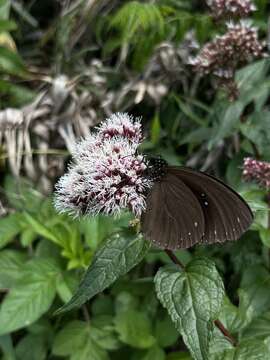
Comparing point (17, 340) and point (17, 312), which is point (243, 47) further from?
point (17, 340)

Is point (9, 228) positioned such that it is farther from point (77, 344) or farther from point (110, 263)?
point (110, 263)

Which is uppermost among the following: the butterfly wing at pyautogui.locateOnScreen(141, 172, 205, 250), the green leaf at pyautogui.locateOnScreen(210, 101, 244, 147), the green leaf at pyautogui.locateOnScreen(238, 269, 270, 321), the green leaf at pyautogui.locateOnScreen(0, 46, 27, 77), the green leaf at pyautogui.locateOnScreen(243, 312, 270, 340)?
the green leaf at pyautogui.locateOnScreen(0, 46, 27, 77)

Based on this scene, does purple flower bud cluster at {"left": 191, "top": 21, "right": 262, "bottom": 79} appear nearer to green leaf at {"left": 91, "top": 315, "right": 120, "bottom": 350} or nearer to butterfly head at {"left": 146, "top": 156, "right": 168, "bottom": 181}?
butterfly head at {"left": 146, "top": 156, "right": 168, "bottom": 181}

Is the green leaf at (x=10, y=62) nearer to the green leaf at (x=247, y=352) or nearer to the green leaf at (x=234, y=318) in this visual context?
the green leaf at (x=234, y=318)

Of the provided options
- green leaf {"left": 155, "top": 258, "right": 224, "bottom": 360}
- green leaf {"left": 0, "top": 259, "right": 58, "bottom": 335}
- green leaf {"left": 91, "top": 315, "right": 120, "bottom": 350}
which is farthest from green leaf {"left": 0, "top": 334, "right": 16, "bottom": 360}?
green leaf {"left": 155, "top": 258, "right": 224, "bottom": 360}

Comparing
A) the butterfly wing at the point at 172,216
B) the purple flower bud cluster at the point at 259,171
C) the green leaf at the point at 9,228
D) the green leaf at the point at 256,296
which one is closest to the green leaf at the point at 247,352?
the green leaf at the point at 256,296

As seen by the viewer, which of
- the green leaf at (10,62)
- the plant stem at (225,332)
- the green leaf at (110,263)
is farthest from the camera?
the green leaf at (10,62)
